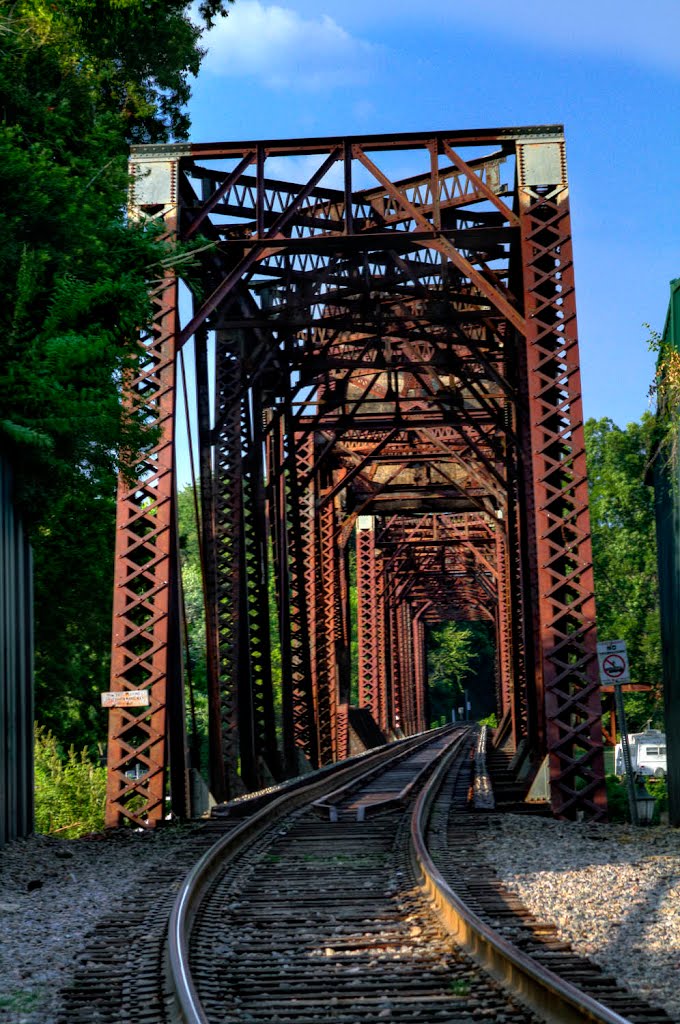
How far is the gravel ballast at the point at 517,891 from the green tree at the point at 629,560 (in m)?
29.3

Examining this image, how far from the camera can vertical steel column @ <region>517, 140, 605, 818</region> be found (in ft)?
49.8

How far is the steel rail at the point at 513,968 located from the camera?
5.05 m

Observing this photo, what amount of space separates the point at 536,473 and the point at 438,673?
86078 millimetres

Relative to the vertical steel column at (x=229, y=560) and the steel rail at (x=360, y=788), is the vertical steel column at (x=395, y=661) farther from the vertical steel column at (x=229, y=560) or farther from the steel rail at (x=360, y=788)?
the vertical steel column at (x=229, y=560)

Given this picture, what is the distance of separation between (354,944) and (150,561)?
9.33m

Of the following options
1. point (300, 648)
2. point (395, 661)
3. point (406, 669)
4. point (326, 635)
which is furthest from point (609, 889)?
point (406, 669)

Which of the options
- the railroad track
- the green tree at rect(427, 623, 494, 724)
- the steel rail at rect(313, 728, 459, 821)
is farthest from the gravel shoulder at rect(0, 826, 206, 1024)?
the green tree at rect(427, 623, 494, 724)

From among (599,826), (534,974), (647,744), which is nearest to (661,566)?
(599,826)

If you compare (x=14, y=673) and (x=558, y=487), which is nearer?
(x=14, y=673)

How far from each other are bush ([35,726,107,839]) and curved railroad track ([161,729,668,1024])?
33.3 ft

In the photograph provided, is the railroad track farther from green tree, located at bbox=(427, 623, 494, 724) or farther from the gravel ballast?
green tree, located at bbox=(427, 623, 494, 724)

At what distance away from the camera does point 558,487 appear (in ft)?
54.4

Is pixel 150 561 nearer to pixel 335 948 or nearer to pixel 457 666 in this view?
pixel 335 948

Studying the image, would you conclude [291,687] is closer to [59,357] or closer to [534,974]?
[59,357]
